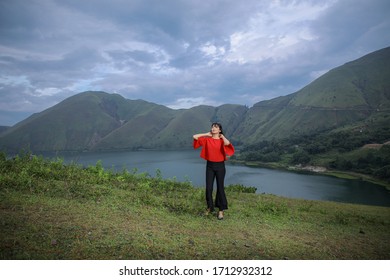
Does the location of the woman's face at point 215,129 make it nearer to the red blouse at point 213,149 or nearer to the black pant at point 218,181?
the red blouse at point 213,149

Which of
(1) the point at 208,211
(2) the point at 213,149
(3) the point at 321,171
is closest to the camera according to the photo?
(2) the point at 213,149

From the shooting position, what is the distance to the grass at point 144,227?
16.5 ft

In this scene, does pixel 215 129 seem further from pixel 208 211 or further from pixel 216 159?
pixel 208 211

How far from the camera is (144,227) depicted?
6.25m

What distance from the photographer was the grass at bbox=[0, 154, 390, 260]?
5.02 meters

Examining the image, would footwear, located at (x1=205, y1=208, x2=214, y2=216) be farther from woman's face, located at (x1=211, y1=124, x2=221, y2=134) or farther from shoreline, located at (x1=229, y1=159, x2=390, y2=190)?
shoreline, located at (x1=229, y1=159, x2=390, y2=190)

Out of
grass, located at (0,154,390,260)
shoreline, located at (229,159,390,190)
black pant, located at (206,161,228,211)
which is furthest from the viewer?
shoreline, located at (229,159,390,190)

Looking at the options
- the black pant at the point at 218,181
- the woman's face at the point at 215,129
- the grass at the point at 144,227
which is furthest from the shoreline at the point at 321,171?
the woman's face at the point at 215,129

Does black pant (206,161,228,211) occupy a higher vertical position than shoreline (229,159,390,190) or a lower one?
higher

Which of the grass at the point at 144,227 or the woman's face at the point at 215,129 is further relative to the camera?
the woman's face at the point at 215,129

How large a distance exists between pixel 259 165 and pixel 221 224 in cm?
12746

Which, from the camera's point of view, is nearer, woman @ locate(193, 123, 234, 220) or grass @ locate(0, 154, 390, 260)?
grass @ locate(0, 154, 390, 260)

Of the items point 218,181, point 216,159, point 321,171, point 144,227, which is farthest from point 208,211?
point 321,171

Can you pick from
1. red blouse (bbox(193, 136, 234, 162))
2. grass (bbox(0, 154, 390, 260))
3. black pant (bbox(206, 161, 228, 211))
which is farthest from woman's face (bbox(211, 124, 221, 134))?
grass (bbox(0, 154, 390, 260))
